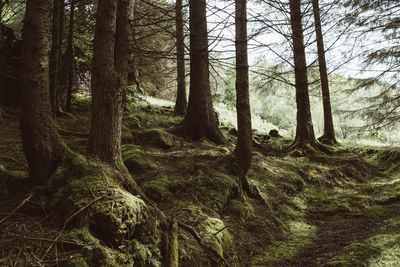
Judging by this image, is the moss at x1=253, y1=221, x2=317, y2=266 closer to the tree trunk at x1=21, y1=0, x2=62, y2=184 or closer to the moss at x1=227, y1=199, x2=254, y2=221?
the moss at x1=227, y1=199, x2=254, y2=221

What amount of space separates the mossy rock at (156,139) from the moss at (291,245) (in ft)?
10.7

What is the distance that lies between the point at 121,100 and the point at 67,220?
6.35 ft

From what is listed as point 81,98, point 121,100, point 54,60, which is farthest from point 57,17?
point 121,100

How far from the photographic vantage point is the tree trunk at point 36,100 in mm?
4551

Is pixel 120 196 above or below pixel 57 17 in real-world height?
below

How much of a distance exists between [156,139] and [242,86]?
8.49 ft

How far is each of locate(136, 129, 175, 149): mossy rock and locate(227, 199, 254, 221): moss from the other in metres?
2.60

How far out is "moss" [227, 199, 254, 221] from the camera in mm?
6668

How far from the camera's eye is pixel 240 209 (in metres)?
6.76

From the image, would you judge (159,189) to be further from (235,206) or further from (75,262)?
(75,262)

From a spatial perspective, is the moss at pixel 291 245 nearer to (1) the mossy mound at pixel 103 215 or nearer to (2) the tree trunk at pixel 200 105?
(1) the mossy mound at pixel 103 215

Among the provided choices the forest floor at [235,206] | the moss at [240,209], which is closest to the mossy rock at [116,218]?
the forest floor at [235,206]

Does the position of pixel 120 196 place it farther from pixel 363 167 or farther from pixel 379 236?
pixel 363 167

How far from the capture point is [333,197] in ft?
29.9
